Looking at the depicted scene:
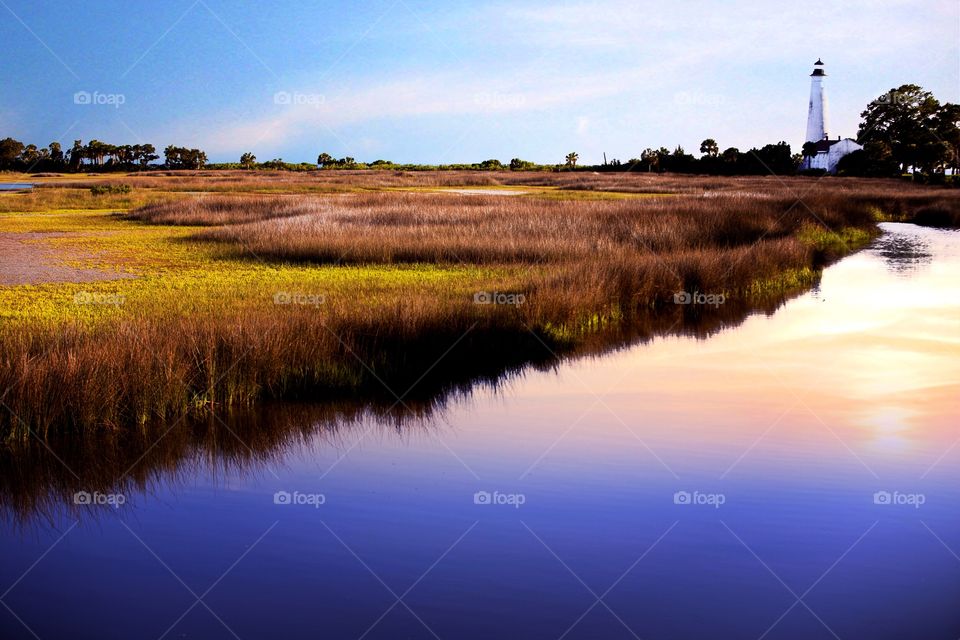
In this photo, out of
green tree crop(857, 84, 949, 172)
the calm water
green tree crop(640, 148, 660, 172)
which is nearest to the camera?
the calm water

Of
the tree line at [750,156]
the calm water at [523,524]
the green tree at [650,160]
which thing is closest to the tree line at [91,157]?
the tree line at [750,156]

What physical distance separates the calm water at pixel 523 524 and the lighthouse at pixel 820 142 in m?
103

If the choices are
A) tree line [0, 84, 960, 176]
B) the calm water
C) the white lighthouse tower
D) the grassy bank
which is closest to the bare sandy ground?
the grassy bank

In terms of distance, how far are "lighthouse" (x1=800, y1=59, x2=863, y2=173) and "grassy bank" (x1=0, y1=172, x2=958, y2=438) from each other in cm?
7693

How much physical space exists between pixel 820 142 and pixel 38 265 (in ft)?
365

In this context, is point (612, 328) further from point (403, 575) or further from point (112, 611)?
point (112, 611)

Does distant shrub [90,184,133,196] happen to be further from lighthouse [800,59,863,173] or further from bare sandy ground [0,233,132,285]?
lighthouse [800,59,863,173]

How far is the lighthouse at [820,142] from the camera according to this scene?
112 meters

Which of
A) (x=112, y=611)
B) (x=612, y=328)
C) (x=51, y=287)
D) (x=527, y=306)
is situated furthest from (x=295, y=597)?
(x=51, y=287)

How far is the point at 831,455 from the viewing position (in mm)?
10656

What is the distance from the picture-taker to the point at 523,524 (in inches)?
333

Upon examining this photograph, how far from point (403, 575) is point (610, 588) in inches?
69.6

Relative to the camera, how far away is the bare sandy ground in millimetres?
21484

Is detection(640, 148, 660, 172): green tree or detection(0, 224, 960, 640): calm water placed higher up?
detection(640, 148, 660, 172): green tree
